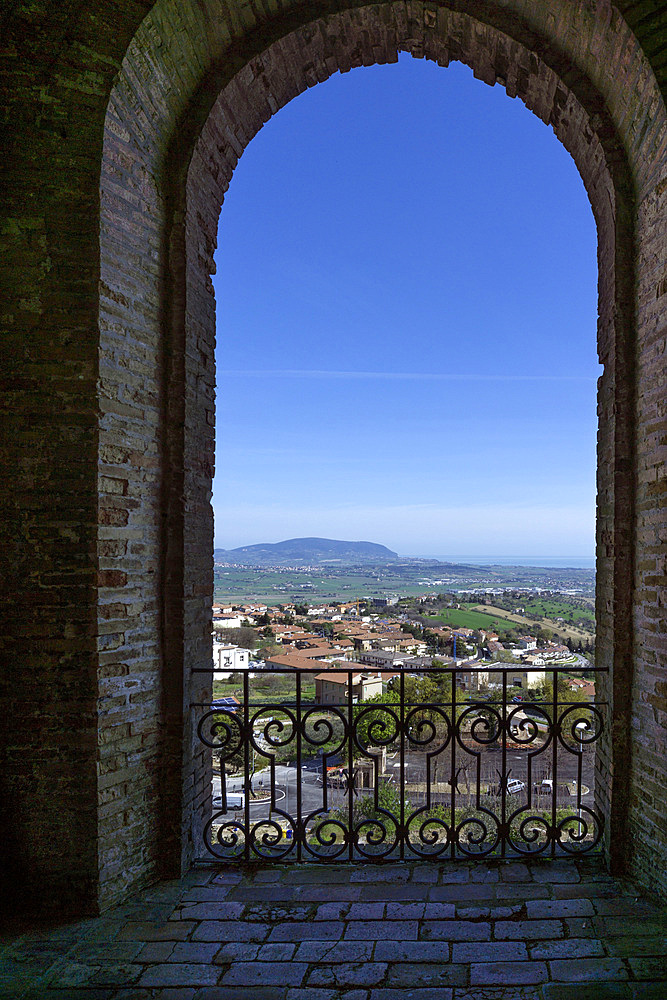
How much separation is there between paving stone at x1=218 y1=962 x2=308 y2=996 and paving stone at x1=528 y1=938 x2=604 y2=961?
3.43 feet

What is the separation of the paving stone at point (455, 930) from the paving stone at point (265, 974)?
0.62 meters

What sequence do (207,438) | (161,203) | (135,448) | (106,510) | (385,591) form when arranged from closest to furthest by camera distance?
(106,510) < (135,448) < (161,203) < (207,438) < (385,591)

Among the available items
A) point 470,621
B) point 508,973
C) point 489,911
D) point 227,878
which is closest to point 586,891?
point 489,911

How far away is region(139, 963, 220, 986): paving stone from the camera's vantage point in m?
2.30

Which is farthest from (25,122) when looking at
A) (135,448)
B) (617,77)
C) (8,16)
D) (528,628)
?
(528,628)

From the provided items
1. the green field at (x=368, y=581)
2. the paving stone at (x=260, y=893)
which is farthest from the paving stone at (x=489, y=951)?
the green field at (x=368, y=581)

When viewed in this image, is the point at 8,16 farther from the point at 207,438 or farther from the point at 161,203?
the point at 207,438

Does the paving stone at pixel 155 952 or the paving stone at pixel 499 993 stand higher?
the paving stone at pixel 499 993

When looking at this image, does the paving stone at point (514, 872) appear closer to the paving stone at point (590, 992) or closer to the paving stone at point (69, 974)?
the paving stone at point (590, 992)

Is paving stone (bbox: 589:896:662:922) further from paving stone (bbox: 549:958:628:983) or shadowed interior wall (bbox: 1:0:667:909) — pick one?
paving stone (bbox: 549:958:628:983)

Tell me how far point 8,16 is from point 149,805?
14.0 ft

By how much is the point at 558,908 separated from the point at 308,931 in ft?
4.19

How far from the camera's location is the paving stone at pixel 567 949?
7.95 feet

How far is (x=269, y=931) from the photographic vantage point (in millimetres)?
2637
